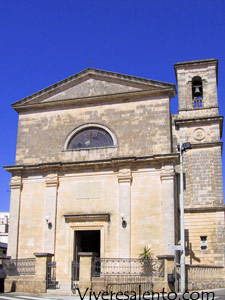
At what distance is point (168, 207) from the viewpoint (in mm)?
20750

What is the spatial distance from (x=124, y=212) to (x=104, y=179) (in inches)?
86.1

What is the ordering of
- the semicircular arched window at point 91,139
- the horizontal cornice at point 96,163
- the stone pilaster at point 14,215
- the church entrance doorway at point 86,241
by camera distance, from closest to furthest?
the horizontal cornice at point 96,163 → the church entrance doorway at point 86,241 → the stone pilaster at point 14,215 → the semicircular arched window at point 91,139

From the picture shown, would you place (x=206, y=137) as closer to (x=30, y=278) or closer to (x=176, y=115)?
(x=176, y=115)

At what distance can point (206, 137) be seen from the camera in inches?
1079

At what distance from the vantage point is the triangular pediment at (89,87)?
76.5ft

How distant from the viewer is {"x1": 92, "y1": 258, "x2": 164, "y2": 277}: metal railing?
17.6m

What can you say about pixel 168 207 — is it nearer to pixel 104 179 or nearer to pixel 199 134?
pixel 104 179

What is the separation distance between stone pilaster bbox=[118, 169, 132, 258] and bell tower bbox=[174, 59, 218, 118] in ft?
28.4

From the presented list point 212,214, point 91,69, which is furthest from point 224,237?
point 91,69

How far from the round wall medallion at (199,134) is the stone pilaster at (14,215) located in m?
11.7

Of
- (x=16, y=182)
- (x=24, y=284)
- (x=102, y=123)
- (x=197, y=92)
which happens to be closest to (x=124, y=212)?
(x=102, y=123)

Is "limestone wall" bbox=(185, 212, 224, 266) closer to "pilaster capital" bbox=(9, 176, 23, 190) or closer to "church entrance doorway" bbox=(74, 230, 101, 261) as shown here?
"church entrance doorway" bbox=(74, 230, 101, 261)

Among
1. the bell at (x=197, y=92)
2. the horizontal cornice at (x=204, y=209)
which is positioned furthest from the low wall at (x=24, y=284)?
the bell at (x=197, y=92)

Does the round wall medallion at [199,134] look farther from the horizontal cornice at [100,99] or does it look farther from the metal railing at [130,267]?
the metal railing at [130,267]
